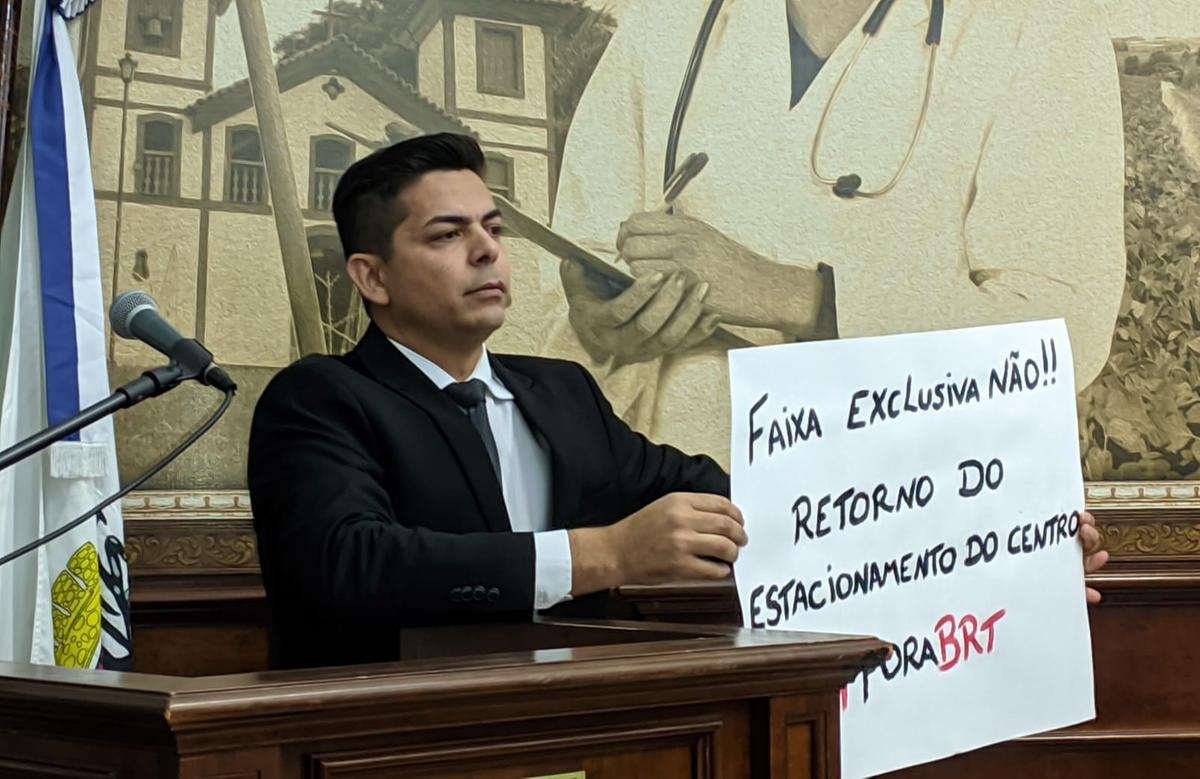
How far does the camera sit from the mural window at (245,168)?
3023 millimetres

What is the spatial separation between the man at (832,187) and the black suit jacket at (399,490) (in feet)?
2.13

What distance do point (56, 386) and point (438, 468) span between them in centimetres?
80

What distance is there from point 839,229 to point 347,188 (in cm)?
128

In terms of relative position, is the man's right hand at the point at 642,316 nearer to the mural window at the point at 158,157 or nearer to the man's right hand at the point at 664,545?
the mural window at the point at 158,157

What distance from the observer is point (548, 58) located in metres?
3.29

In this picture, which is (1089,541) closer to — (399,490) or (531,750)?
(399,490)

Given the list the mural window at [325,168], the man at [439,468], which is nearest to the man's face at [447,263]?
the man at [439,468]

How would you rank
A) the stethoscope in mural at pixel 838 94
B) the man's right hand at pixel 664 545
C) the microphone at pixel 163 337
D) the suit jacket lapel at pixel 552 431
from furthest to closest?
the stethoscope in mural at pixel 838 94
the suit jacket lapel at pixel 552 431
the man's right hand at pixel 664 545
the microphone at pixel 163 337

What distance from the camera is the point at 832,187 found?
345 cm

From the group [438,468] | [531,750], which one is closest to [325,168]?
[438,468]

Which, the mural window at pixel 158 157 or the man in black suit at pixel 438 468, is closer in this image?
the man in black suit at pixel 438 468

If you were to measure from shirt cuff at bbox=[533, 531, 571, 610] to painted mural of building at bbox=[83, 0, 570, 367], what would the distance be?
1.25 metres

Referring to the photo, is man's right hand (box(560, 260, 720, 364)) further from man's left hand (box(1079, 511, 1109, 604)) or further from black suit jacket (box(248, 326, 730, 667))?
man's left hand (box(1079, 511, 1109, 604))

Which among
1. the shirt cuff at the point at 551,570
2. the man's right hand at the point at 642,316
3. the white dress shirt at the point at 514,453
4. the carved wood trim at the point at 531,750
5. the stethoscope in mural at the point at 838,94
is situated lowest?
the carved wood trim at the point at 531,750
